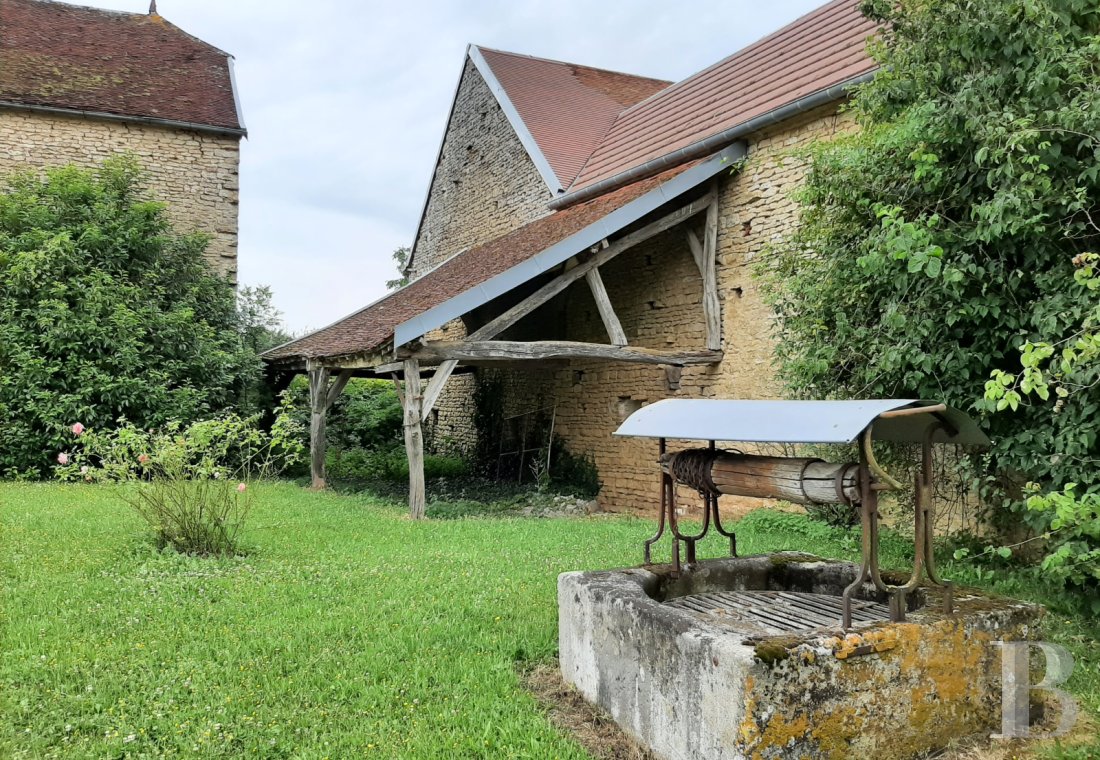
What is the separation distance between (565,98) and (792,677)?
43.5ft

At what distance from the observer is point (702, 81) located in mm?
11109

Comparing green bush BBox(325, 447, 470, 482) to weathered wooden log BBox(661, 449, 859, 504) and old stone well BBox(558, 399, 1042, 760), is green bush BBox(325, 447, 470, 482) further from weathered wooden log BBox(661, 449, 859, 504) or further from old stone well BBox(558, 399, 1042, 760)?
old stone well BBox(558, 399, 1042, 760)

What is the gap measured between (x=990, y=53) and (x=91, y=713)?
Result: 5.80 meters

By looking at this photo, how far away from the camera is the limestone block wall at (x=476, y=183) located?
1302 centimetres

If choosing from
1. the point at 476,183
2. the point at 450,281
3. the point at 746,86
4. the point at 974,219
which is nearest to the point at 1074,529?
the point at 974,219

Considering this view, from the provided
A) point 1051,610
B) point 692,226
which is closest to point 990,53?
point 1051,610

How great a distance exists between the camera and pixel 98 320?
36.6 ft

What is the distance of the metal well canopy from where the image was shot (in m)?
2.67

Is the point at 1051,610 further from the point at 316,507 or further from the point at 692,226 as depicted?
the point at 316,507

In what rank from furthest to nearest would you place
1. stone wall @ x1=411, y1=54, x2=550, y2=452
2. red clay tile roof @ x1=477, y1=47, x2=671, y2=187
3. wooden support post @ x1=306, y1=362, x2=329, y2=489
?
stone wall @ x1=411, y1=54, x2=550, y2=452 → red clay tile roof @ x1=477, y1=47, x2=671, y2=187 → wooden support post @ x1=306, y1=362, x2=329, y2=489

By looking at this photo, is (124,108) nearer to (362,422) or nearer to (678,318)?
(362,422)

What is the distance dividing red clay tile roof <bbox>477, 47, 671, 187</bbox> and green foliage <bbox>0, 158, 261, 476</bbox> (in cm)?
614

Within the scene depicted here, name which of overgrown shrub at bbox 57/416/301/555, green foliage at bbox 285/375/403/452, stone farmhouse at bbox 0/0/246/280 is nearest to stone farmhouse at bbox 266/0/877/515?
green foliage at bbox 285/375/403/452
